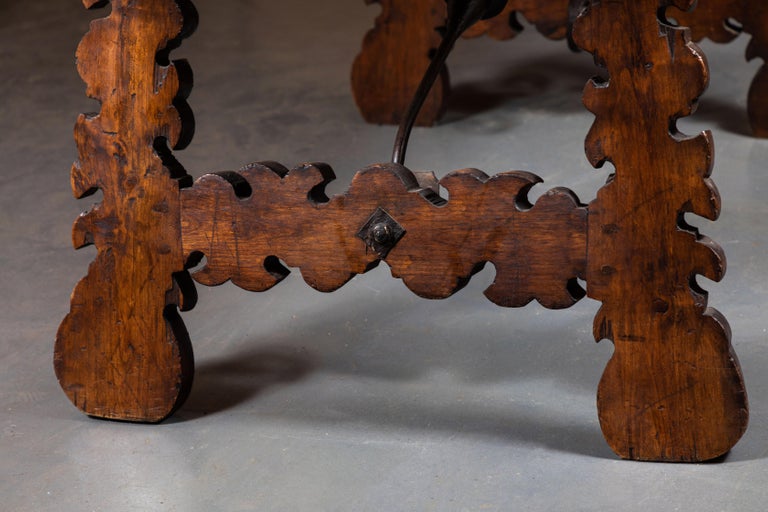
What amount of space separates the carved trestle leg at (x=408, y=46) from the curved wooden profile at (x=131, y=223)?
1.48m

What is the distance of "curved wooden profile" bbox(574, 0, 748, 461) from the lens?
1577 mm

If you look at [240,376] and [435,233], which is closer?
[435,233]

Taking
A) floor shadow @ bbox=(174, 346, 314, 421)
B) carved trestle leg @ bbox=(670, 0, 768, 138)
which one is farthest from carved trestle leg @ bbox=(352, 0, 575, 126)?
floor shadow @ bbox=(174, 346, 314, 421)

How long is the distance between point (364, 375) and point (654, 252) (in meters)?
0.57

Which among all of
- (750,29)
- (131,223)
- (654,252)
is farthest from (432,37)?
(654,252)

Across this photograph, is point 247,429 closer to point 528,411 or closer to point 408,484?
point 408,484

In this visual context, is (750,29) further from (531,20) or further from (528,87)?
(528,87)

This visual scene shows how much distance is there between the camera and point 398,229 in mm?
1719

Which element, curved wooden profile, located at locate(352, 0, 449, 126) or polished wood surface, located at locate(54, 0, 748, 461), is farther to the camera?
curved wooden profile, located at locate(352, 0, 449, 126)

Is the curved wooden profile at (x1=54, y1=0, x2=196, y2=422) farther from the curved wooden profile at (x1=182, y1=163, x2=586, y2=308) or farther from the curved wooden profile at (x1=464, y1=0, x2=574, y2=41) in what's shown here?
the curved wooden profile at (x1=464, y1=0, x2=574, y2=41)

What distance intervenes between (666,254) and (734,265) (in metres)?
0.79

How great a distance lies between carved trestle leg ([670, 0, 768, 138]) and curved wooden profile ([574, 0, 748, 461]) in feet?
5.02

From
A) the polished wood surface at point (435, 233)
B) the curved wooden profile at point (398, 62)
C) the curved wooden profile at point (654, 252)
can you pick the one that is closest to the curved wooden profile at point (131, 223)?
the polished wood surface at point (435, 233)

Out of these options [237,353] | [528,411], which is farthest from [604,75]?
[237,353]
